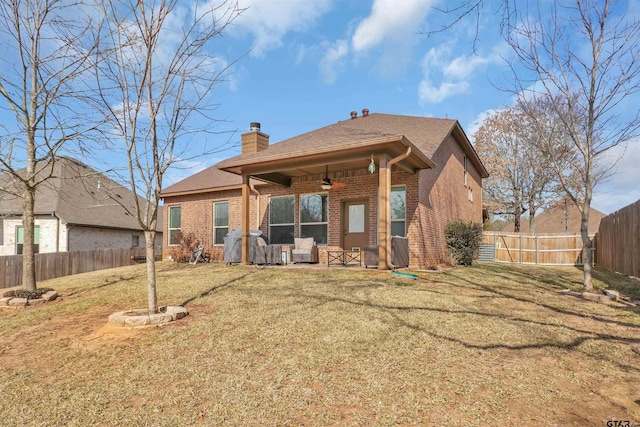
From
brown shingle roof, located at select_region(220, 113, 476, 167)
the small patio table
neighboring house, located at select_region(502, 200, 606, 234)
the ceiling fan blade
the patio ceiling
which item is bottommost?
the small patio table

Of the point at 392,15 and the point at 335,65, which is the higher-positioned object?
the point at 335,65

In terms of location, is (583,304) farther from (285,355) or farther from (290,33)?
(290,33)

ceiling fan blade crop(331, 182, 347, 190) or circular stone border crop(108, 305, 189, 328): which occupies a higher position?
ceiling fan blade crop(331, 182, 347, 190)

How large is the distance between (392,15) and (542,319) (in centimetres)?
439

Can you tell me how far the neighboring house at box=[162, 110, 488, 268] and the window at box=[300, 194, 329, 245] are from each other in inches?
1.3

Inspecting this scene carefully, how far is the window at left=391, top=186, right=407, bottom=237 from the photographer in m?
10.2

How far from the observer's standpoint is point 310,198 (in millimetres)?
12094

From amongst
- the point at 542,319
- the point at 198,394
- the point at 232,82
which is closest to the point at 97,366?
the point at 198,394

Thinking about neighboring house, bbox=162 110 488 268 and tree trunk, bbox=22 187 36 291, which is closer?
tree trunk, bbox=22 187 36 291

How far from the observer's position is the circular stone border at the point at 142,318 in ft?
15.1

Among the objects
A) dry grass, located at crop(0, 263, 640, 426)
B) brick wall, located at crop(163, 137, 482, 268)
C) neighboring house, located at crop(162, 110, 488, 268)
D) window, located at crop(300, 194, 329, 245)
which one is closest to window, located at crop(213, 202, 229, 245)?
neighboring house, located at crop(162, 110, 488, 268)

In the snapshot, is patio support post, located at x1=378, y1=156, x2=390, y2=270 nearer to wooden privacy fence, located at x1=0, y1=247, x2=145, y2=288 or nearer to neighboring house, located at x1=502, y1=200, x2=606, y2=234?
wooden privacy fence, located at x1=0, y1=247, x2=145, y2=288

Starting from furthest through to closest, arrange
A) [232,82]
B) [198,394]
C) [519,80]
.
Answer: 1. [519,80]
2. [232,82]
3. [198,394]

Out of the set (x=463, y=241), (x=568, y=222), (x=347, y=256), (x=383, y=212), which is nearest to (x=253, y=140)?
(x=347, y=256)
